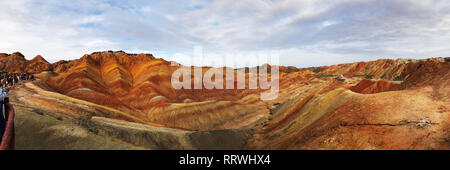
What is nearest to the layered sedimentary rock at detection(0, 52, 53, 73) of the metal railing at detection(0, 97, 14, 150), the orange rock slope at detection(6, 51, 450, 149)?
the orange rock slope at detection(6, 51, 450, 149)

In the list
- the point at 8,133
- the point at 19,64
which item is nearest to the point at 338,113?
the point at 8,133

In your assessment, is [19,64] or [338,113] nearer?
[338,113]

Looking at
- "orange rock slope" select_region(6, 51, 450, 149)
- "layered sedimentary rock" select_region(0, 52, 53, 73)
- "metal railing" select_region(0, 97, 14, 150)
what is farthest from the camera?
"layered sedimentary rock" select_region(0, 52, 53, 73)

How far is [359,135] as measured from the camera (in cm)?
1518

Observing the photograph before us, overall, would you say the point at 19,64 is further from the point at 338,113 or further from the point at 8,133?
the point at 338,113

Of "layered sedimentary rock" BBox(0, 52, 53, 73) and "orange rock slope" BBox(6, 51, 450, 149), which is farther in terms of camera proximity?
"layered sedimentary rock" BBox(0, 52, 53, 73)

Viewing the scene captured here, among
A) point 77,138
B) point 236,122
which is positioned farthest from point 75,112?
point 236,122

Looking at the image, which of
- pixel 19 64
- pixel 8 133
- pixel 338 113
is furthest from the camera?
pixel 19 64

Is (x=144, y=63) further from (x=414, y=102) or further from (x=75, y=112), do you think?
(x=414, y=102)

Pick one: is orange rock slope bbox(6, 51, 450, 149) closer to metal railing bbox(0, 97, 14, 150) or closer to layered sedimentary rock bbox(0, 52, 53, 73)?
metal railing bbox(0, 97, 14, 150)

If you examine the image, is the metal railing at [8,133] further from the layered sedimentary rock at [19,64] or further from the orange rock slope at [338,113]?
the layered sedimentary rock at [19,64]

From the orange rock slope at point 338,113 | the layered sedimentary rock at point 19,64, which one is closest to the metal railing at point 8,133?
the orange rock slope at point 338,113

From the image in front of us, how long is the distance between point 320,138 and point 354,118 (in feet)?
11.6

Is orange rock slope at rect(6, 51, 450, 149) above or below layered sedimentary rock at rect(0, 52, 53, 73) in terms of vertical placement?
below
